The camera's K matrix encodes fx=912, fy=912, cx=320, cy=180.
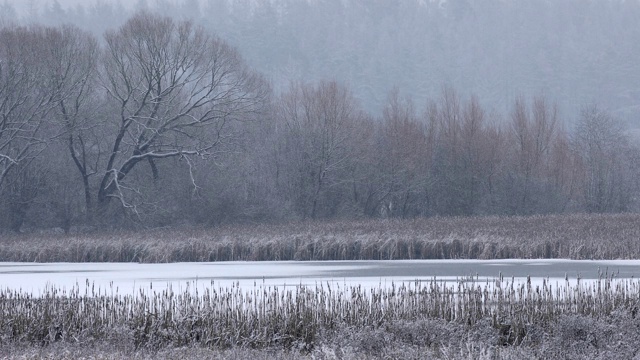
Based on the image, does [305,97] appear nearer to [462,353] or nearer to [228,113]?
[228,113]

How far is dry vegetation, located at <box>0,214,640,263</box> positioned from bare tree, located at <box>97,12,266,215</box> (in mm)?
10104

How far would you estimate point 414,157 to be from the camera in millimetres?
43906

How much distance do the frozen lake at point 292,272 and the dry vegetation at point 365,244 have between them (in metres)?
1.21

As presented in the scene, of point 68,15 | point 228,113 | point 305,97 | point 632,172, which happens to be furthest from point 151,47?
point 68,15

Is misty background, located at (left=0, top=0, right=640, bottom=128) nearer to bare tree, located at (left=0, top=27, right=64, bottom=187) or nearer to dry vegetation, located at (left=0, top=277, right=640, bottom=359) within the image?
bare tree, located at (left=0, top=27, right=64, bottom=187)

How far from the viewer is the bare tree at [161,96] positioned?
38.6 meters

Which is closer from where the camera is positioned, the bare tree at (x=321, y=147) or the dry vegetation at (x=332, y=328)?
the dry vegetation at (x=332, y=328)

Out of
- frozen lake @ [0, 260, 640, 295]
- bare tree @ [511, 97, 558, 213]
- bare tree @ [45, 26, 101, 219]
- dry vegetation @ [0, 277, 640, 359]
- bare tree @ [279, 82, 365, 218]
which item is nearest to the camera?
dry vegetation @ [0, 277, 640, 359]

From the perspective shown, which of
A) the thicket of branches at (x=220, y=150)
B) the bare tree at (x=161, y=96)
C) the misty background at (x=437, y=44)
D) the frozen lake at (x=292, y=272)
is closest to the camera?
the frozen lake at (x=292, y=272)

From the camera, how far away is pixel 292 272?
1980 cm

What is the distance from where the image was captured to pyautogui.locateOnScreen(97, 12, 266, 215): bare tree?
127 ft

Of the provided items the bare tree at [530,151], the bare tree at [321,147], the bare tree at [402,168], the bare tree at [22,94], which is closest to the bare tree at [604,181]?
the bare tree at [530,151]

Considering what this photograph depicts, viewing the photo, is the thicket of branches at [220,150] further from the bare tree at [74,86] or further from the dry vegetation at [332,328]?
the dry vegetation at [332,328]

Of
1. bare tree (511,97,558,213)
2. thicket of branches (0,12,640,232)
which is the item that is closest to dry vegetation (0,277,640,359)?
thicket of branches (0,12,640,232)
